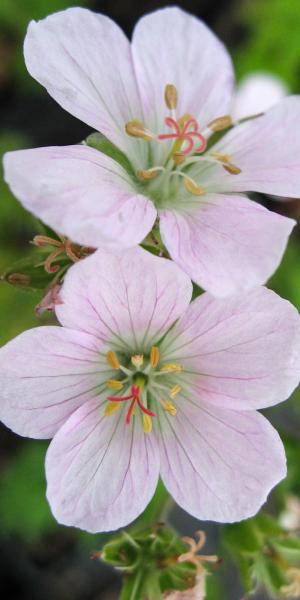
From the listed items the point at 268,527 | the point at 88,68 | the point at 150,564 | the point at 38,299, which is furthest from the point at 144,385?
the point at 38,299

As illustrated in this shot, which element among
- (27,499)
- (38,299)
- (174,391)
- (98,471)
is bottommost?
(27,499)

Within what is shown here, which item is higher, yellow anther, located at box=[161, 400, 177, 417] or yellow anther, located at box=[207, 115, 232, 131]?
yellow anther, located at box=[207, 115, 232, 131]

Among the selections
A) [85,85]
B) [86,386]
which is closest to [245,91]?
[85,85]

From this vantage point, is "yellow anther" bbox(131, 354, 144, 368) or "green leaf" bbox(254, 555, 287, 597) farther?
"green leaf" bbox(254, 555, 287, 597)

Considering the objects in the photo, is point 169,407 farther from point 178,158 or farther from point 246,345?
point 178,158

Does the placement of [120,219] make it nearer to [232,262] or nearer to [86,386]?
[232,262]

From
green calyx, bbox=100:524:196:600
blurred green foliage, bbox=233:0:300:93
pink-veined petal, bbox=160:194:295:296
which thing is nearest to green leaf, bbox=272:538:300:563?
green calyx, bbox=100:524:196:600

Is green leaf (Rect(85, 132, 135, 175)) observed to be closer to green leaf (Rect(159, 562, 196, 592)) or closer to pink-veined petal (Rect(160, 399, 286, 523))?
pink-veined petal (Rect(160, 399, 286, 523))
